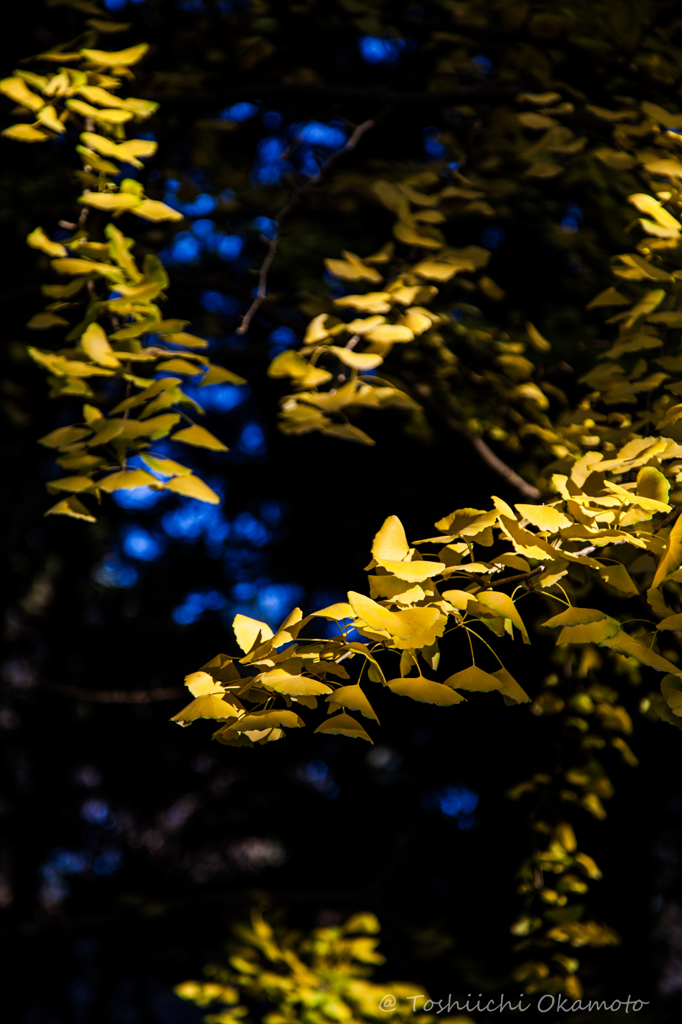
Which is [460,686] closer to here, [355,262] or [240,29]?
[355,262]

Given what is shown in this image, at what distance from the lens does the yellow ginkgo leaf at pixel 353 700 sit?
90 centimetres

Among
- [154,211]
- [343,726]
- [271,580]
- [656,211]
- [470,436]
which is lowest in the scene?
[271,580]

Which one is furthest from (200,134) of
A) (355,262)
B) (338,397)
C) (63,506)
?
(63,506)

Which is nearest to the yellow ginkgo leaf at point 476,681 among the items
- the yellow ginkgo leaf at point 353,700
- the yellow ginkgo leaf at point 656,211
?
the yellow ginkgo leaf at point 353,700

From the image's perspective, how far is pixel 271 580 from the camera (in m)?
4.58

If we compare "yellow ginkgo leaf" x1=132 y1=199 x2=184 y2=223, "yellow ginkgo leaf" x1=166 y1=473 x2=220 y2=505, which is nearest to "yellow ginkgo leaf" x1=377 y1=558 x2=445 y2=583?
"yellow ginkgo leaf" x1=166 y1=473 x2=220 y2=505

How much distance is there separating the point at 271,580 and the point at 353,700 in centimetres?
370

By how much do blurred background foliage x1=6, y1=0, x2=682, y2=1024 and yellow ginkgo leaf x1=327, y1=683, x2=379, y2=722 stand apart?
146 centimetres

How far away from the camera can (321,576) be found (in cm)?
434

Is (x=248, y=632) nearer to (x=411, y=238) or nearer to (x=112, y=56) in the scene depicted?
(x=411, y=238)

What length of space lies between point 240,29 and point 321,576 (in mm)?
2695

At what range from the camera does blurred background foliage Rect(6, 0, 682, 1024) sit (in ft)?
9.13

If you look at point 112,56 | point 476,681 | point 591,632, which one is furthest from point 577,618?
point 112,56

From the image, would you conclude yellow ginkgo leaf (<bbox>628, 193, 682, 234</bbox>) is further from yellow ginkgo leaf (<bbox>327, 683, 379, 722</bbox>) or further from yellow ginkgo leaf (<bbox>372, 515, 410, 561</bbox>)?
yellow ginkgo leaf (<bbox>327, 683, 379, 722</bbox>)
